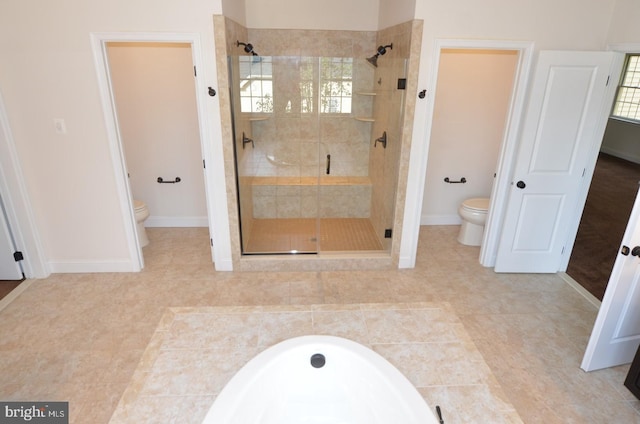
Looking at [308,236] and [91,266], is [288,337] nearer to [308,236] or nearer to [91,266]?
[308,236]

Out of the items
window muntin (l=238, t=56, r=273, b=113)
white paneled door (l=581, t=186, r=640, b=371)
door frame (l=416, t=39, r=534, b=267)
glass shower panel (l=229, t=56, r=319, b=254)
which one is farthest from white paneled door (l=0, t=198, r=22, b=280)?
white paneled door (l=581, t=186, r=640, b=371)

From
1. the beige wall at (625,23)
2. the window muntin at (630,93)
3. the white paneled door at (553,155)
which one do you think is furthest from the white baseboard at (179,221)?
the window muntin at (630,93)

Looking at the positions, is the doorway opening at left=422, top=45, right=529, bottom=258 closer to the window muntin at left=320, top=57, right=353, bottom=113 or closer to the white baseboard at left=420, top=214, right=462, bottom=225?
the white baseboard at left=420, top=214, right=462, bottom=225

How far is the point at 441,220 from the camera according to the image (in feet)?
15.5

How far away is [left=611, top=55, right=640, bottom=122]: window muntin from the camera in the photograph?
7.64m

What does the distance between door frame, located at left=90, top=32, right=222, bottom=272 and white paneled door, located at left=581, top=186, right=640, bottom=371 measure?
9.86 ft

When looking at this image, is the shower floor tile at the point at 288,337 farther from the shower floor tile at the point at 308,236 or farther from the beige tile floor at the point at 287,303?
the shower floor tile at the point at 308,236

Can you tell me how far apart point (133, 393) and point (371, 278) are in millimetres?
2238

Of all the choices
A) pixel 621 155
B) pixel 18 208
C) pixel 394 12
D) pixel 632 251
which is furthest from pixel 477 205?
pixel 621 155

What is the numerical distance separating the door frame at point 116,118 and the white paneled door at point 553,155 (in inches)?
108

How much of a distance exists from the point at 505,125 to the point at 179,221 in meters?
3.71

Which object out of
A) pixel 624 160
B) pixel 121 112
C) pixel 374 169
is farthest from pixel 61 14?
pixel 624 160

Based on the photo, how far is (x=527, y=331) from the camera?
9.32 feet

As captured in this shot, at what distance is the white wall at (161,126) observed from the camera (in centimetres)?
396
